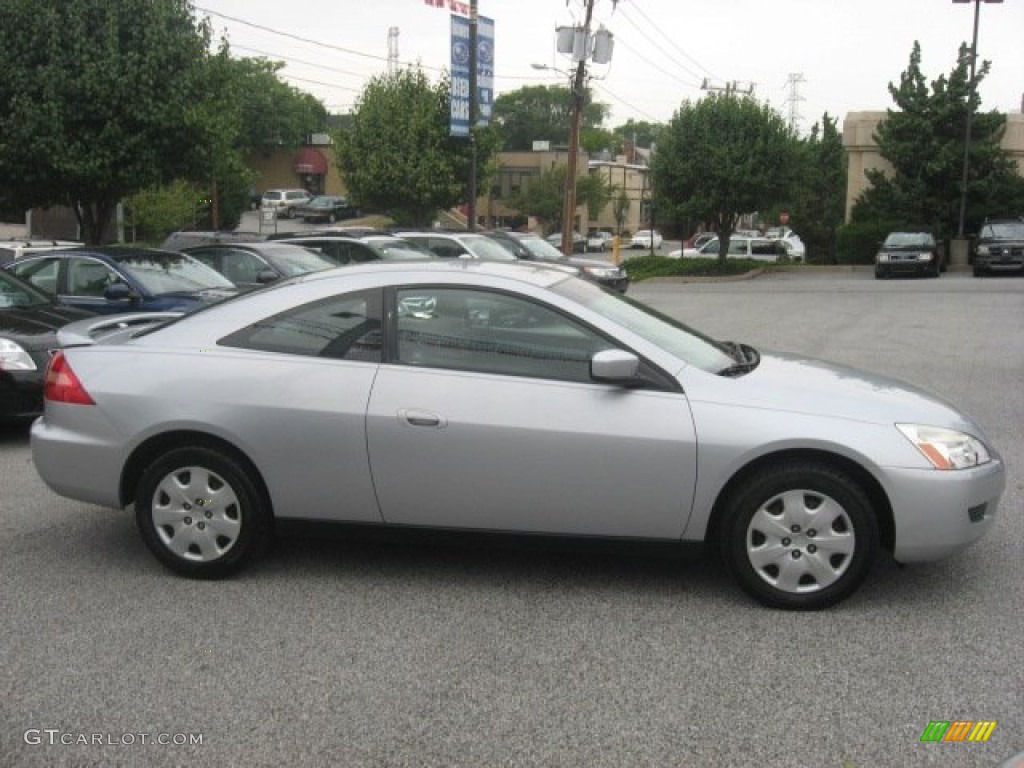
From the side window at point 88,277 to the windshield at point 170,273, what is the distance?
0.62ft

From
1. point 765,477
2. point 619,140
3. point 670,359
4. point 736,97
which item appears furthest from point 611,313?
point 619,140

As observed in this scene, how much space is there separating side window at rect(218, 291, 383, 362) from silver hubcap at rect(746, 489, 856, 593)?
6.09ft

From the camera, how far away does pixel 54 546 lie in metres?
5.51

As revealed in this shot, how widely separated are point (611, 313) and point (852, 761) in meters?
2.32

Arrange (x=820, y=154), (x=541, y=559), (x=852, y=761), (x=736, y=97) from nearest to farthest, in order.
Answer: (x=852, y=761)
(x=541, y=559)
(x=736, y=97)
(x=820, y=154)

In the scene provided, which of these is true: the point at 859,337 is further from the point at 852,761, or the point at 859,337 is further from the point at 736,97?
the point at 736,97

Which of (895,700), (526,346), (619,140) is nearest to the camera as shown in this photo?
(895,700)

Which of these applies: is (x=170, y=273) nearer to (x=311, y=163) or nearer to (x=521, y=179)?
(x=521, y=179)

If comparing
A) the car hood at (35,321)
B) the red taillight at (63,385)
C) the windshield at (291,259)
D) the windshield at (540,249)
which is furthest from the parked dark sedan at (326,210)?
the red taillight at (63,385)

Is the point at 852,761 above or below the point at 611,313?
below

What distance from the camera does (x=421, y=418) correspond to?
4645mm

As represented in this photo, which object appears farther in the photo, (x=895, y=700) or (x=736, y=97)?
(x=736, y=97)

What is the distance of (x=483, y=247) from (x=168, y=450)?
15505mm

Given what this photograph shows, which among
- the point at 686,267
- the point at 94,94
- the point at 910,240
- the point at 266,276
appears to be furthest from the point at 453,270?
the point at 686,267
